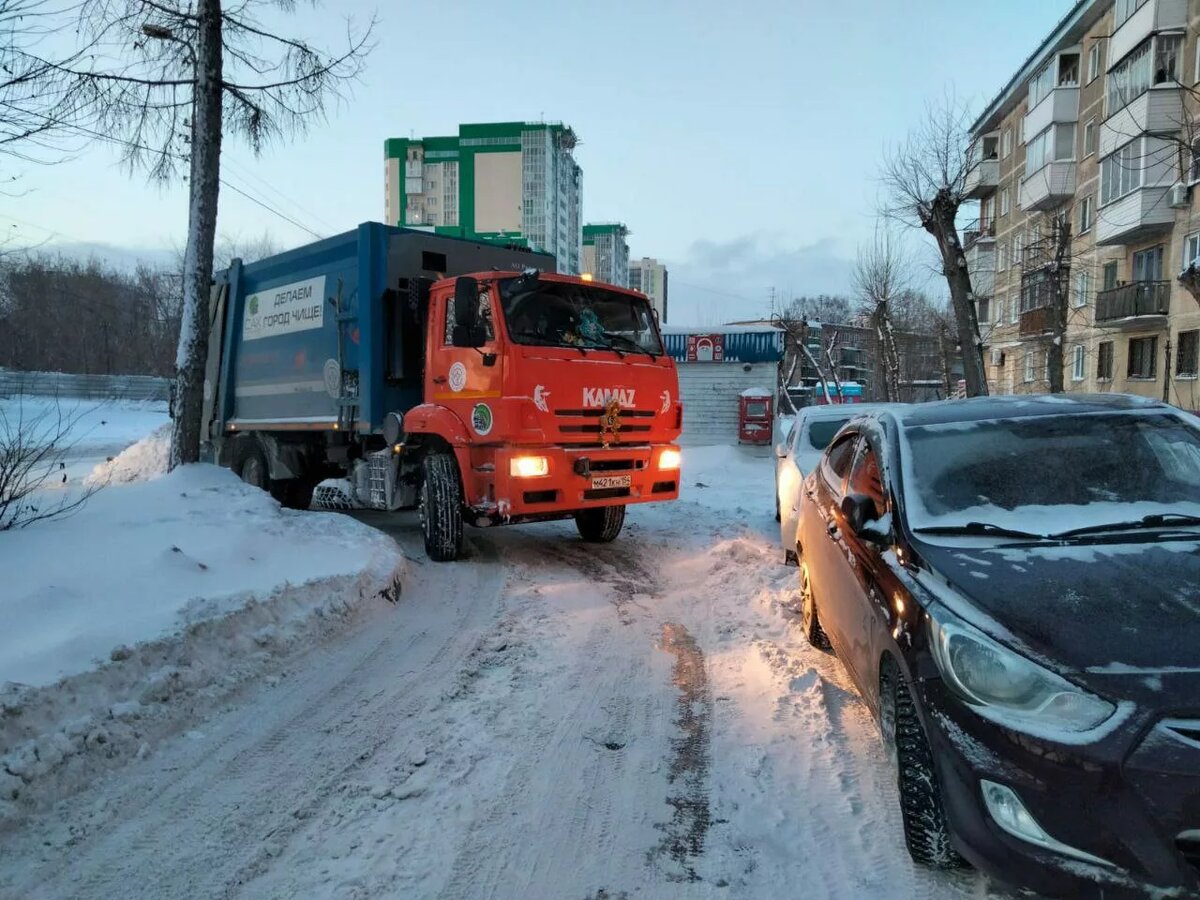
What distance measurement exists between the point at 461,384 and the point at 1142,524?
5586 mm

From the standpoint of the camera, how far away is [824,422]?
9109 mm

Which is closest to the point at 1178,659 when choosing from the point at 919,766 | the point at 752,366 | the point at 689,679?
the point at 919,766

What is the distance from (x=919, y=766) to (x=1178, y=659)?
0.85m

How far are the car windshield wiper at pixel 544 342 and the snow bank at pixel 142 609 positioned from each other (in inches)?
90.6

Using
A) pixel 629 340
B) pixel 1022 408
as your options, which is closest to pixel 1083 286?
pixel 629 340

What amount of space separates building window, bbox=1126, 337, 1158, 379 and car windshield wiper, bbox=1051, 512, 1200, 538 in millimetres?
29011

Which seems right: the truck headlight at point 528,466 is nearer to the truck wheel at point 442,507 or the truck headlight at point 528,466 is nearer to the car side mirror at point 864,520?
the truck wheel at point 442,507

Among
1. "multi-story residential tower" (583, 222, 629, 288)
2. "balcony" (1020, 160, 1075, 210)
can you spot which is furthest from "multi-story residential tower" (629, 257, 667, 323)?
"balcony" (1020, 160, 1075, 210)

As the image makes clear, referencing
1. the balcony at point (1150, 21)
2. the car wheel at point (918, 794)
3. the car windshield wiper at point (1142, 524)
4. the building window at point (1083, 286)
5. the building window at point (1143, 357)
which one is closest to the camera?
the car wheel at point (918, 794)

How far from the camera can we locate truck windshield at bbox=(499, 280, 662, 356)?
23.4 ft

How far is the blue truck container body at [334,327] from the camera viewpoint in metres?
8.19

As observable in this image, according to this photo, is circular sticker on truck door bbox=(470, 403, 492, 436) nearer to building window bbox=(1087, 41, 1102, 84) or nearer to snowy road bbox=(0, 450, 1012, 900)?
snowy road bbox=(0, 450, 1012, 900)

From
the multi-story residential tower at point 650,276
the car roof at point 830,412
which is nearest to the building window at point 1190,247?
the car roof at point 830,412

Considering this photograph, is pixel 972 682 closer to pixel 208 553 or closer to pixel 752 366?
pixel 208 553
